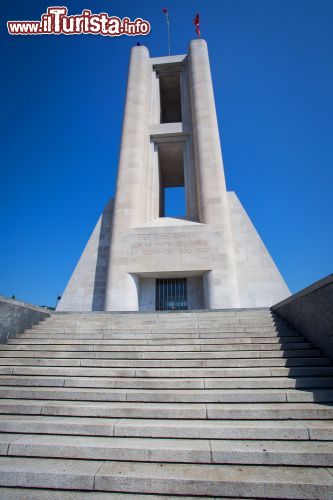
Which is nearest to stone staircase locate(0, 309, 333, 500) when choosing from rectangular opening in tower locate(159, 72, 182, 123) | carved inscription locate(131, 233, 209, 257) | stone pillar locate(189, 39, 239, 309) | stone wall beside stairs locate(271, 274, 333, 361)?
stone wall beside stairs locate(271, 274, 333, 361)

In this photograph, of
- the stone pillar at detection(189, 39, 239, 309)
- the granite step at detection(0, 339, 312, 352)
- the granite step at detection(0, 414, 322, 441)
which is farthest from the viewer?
the stone pillar at detection(189, 39, 239, 309)

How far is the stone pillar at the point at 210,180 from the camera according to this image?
533 inches

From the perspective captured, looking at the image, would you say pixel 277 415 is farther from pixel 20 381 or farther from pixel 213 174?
pixel 213 174

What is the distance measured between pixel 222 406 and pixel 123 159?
16.1 meters

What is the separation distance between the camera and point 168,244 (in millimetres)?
14555

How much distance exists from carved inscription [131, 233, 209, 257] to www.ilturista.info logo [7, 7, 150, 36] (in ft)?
39.9

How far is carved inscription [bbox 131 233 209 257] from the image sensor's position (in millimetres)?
14336

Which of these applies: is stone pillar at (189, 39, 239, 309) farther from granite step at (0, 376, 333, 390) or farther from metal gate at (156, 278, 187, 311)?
granite step at (0, 376, 333, 390)

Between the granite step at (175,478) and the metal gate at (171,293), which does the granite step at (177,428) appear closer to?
the granite step at (175,478)

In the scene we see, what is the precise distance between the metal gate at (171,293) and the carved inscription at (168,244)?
1.92 m

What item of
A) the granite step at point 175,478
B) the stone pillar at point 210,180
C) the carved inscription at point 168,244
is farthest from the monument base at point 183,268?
the granite step at point 175,478

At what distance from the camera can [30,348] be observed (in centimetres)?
616

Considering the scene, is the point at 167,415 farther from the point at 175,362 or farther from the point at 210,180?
the point at 210,180

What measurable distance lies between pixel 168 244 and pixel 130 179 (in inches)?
206
